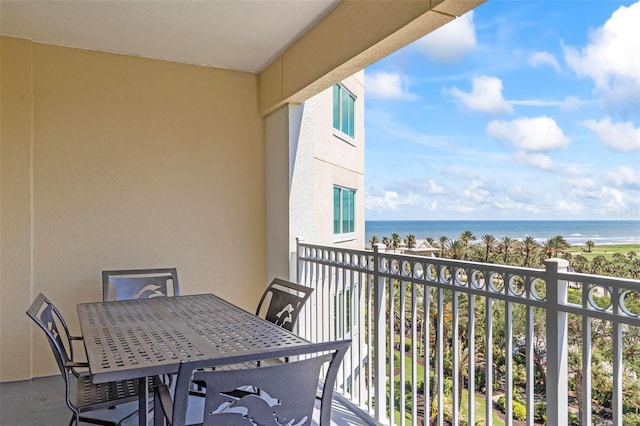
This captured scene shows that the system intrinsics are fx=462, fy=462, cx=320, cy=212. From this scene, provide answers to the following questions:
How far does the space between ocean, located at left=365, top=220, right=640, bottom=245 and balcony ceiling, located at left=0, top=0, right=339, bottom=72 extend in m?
26.6

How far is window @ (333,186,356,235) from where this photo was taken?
30.3 feet

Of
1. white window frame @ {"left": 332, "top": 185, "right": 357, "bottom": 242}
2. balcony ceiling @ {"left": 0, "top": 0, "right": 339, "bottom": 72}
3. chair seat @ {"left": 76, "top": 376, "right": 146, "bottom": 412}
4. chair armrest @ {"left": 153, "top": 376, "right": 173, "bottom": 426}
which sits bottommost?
chair seat @ {"left": 76, "top": 376, "right": 146, "bottom": 412}

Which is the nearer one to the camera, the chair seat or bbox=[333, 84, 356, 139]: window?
the chair seat

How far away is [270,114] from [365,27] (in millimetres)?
1943

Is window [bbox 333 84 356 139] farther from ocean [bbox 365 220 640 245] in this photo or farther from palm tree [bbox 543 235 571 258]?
ocean [bbox 365 220 640 245]

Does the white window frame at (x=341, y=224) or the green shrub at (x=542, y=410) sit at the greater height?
the white window frame at (x=341, y=224)

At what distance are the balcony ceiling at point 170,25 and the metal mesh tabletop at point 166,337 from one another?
210 cm

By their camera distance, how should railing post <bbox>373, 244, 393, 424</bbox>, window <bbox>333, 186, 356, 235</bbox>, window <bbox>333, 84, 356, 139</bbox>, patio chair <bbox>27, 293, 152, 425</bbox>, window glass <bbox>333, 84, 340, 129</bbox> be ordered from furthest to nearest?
window <bbox>333, 186, 356, 235</bbox>, window <bbox>333, 84, 356, 139</bbox>, window glass <bbox>333, 84, 340, 129</bbox>, railing post <bbox>373, 244, 393, 424</bbox>, patio chair <bbox>27, 293, 152, 425</bbox>

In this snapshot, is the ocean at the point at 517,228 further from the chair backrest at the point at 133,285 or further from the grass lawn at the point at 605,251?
the chair backrest at the point at 133,285

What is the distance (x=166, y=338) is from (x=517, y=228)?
3431 centimetres

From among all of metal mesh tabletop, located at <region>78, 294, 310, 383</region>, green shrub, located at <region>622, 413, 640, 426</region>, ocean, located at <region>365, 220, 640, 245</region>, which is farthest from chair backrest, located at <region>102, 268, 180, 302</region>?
ocean, located at <region>365, 220, 640, 245</region>

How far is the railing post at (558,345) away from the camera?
1.77m

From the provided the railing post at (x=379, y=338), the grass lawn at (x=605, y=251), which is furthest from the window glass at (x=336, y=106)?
the grass lawn at (x=605, y=251)

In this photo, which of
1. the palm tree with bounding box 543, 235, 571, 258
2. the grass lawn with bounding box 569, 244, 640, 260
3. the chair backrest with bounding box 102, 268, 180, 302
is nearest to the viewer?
the chair backrest with bounding box 102, 268, 180, 302
